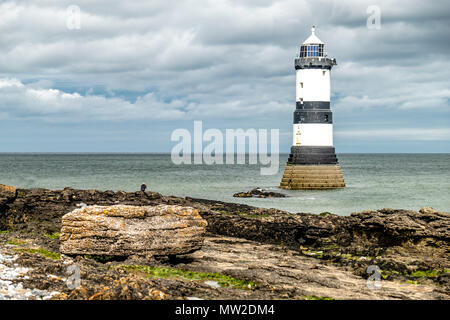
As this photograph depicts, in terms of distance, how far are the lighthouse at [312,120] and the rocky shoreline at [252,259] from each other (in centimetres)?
2578

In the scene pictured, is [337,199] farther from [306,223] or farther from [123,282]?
[123,282]

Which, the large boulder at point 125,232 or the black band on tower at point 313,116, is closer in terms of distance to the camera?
the large boulder at point 125,232

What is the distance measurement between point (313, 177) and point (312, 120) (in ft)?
19.2

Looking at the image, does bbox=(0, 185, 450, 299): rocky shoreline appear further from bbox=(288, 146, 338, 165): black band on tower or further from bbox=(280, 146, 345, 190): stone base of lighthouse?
bbox=(280, 146, 345, 190): stone base of lighthouse

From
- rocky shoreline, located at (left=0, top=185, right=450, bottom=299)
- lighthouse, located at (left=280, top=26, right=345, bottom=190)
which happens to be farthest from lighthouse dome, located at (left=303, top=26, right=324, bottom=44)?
rocky shoreline, located at (left=0, top=185, right=450, bottom=299)

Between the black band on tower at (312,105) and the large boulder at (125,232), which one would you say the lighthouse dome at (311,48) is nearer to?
the black band on tower at (312,105)

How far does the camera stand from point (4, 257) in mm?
13109

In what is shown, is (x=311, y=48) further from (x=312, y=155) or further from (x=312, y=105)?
(x=312, y=155)

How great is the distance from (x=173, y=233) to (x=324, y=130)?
3859cm

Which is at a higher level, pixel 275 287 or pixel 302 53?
pixel 302 53

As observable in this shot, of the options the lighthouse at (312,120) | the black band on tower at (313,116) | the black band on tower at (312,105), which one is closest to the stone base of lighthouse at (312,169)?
the lighthouse at (312,120)

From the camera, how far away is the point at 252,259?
16812 mm

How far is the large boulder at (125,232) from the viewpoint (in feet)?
46.6
